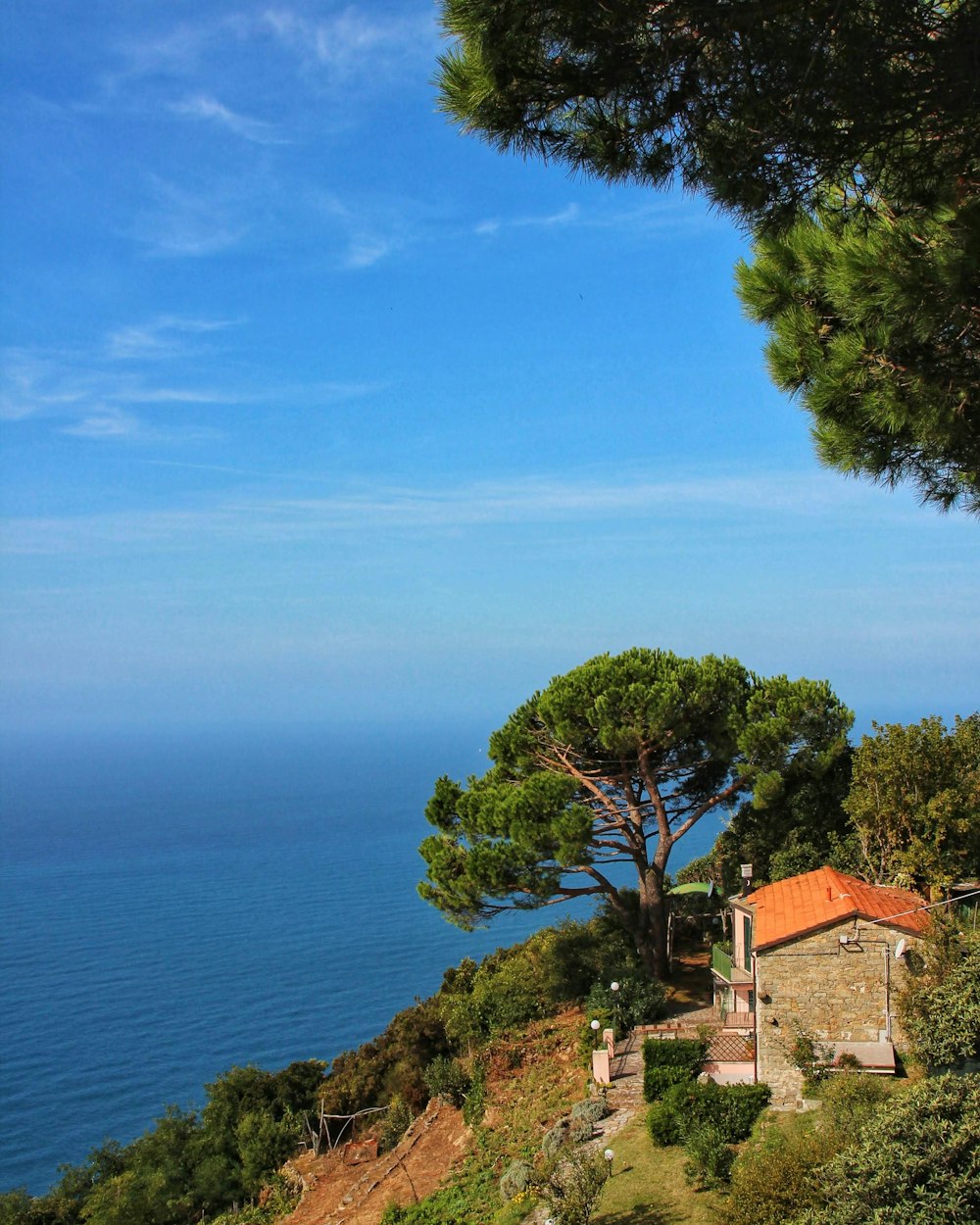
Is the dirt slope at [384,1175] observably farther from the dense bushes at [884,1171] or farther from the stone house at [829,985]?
the dense bushes at [884,1171]

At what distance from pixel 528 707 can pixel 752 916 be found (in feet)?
28.4

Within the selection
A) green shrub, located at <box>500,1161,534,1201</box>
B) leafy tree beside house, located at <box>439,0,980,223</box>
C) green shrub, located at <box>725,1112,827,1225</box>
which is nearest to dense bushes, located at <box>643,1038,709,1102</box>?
green shrub, located at <box>500,1161,534,1201</box>

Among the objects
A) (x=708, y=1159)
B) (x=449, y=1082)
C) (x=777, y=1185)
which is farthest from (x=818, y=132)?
(x=449, y=1082)

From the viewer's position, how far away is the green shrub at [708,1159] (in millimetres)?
13750

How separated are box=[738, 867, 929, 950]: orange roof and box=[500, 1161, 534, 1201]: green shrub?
518cm

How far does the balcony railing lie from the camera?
18781mm

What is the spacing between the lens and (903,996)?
51.1 ft

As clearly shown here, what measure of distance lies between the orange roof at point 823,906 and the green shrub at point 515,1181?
518 cm

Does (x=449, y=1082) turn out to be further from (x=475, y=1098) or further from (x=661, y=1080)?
(x=661, y=1080)

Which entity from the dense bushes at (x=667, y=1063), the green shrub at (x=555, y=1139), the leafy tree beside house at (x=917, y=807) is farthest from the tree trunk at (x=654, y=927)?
the green shrub at (x=555, y=1139)

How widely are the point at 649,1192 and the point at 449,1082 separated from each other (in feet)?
29.6

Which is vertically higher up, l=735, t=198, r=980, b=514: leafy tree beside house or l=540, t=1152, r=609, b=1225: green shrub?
l=735, t=198, r=980, b=514: leafy tree beside house

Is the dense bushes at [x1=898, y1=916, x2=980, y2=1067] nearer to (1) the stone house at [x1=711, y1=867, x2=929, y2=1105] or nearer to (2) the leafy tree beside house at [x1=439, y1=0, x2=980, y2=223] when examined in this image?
(1) the stone house at [x1=711, y1=867, x2=929, y2=1105]

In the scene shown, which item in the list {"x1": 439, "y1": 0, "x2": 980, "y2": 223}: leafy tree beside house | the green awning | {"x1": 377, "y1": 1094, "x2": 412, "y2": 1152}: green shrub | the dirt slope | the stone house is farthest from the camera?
the green awning
